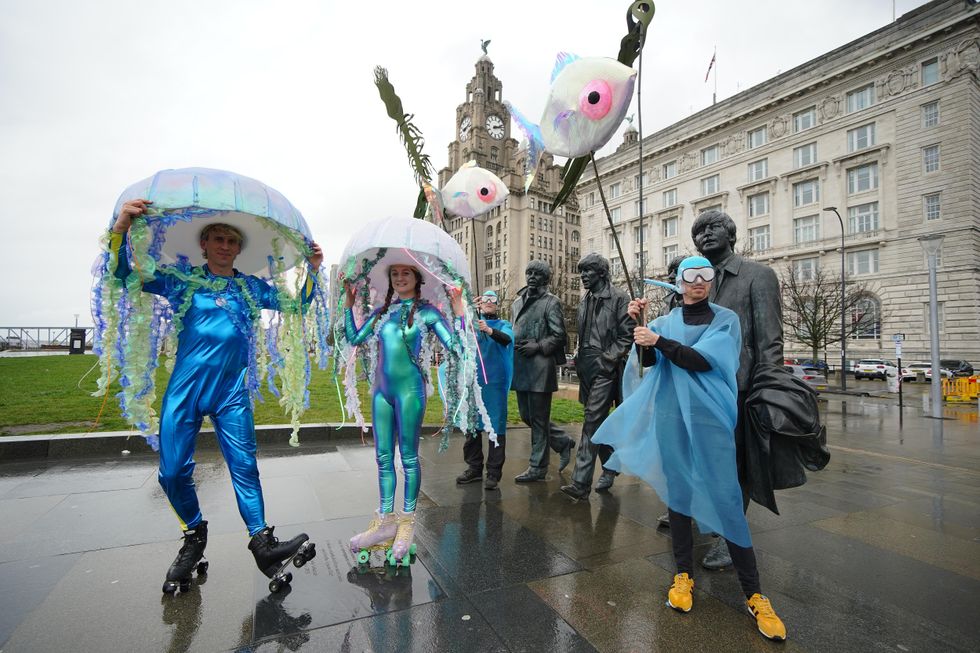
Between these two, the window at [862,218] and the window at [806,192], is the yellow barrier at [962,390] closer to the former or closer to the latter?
the window at [862,218]

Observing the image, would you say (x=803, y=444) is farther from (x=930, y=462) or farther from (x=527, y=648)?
(x=930, y=462)

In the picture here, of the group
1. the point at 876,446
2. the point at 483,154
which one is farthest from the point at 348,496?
the point at 483,154

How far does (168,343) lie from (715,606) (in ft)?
12.2

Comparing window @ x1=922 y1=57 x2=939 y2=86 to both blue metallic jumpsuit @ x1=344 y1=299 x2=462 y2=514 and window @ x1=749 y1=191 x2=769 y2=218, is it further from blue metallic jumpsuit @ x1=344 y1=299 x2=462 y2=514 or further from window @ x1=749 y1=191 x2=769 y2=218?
blue metallic jumpsuit @ x1=344 y1=299 x2=462 y2=514

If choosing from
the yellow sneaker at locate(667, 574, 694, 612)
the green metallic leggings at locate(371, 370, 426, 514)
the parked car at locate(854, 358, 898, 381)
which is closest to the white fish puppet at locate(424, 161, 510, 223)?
the green metallic leggings at locate(371, 370, 426, 514)

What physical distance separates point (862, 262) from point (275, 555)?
1850 inches

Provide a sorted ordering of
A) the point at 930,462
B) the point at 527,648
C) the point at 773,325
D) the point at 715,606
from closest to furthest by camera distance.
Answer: the point at 527,648 → the point at 715,606 → the point at 773,325 → the point at 930,462

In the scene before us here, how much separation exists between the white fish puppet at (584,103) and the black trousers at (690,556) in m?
2.70

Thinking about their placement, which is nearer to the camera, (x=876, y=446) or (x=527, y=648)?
(x=527, y=648)

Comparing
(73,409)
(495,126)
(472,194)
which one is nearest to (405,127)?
(472,194)

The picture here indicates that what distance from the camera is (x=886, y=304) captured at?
3619cm

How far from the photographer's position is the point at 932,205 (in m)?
35.0

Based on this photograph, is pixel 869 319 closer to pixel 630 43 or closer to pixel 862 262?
pixel 862 262

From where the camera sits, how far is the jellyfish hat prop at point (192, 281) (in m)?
2.77
